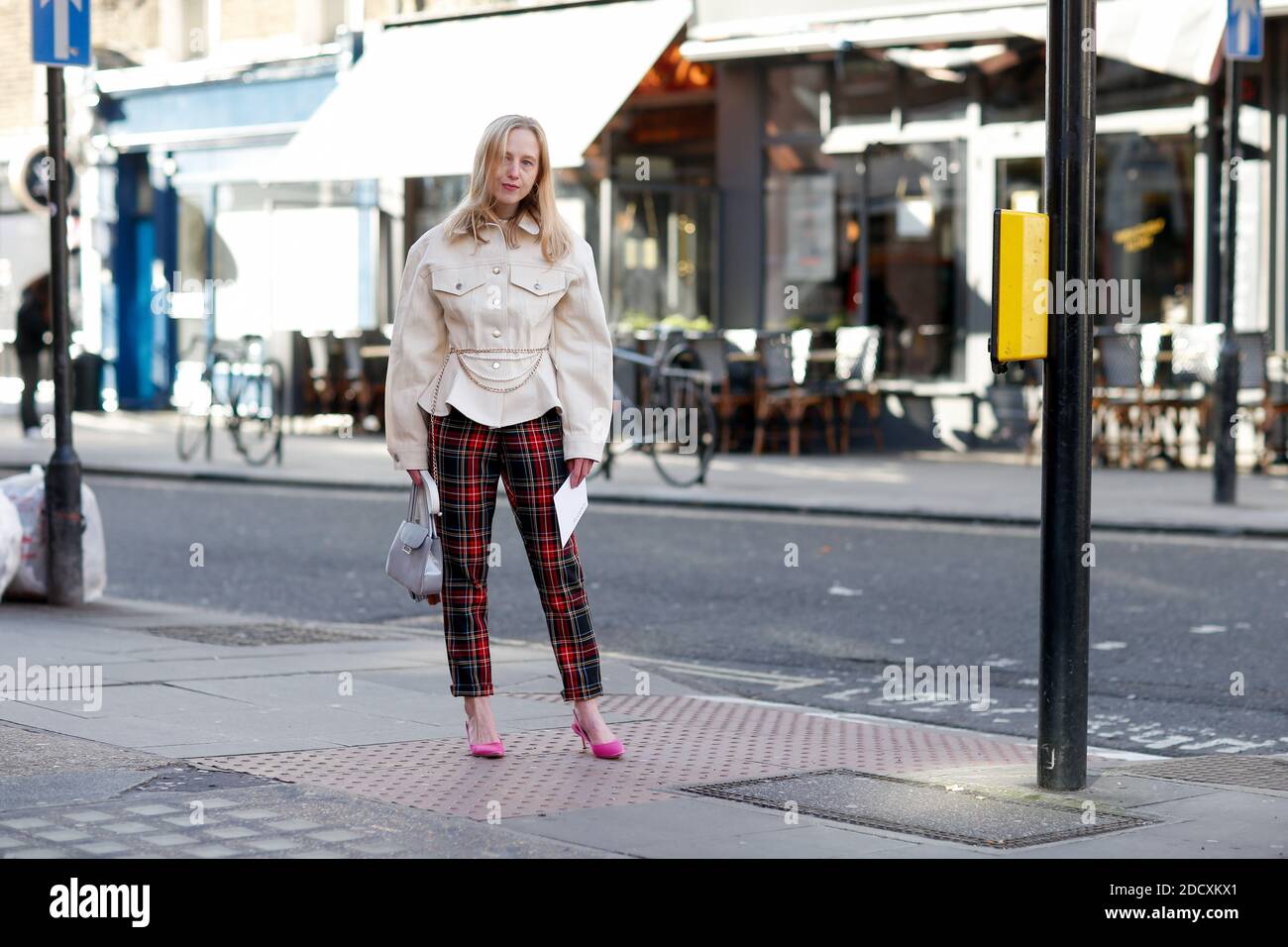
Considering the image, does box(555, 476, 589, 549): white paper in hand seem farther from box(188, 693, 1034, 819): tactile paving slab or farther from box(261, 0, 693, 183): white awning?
box(261, 0, 693, 183): white awning

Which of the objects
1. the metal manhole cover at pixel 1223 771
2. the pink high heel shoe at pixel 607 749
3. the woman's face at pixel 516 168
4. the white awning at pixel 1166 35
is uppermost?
the white awning at pixel 1166 35

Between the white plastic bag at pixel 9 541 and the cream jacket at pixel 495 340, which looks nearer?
the cream jacket at pixel 495 340

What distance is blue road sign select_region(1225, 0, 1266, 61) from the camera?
1372cm

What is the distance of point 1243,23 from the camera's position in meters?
13.8

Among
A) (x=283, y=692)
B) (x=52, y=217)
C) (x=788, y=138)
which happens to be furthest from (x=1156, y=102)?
(x=283, y=692)

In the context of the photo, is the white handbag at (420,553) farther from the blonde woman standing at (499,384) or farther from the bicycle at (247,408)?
the bicycle at (247,408)

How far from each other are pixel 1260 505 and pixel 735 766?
31.6ft

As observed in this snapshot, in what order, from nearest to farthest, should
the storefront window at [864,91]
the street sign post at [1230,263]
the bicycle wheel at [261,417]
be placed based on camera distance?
the street sign post at [1230,263] < the bicycle wheel at [261,417] < the storefront window at [864,91]

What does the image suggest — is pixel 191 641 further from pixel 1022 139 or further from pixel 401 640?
pixel 1022 139

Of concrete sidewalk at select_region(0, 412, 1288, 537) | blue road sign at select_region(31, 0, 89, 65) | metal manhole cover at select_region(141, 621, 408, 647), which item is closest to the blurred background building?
concrete sidewalk at select_region(0, 412, 1288, 537)

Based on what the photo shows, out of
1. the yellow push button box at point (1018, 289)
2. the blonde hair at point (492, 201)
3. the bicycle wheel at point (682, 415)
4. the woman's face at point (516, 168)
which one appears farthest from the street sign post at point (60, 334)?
the bicycle wheel at point (682, 415)

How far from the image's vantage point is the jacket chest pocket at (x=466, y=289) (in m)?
5.93

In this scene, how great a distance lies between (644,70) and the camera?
68.0 feet

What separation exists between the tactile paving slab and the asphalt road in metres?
0.71
